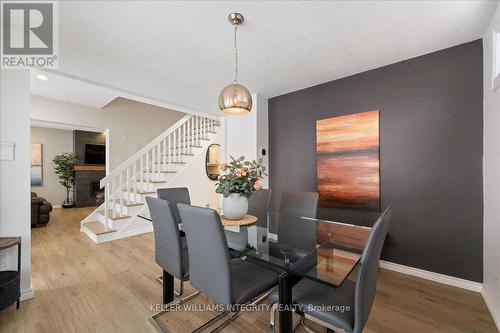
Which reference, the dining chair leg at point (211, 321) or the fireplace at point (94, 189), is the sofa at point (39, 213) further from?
the dining chair leg at point (211, 321)

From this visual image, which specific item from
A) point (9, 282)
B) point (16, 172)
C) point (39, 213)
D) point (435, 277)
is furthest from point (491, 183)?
point (39, 213)

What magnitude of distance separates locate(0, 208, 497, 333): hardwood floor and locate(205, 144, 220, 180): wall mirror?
2561 millimetres

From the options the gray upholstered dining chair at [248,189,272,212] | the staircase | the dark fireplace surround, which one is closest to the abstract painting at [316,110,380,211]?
the gray upholstered dining chair at [248,189,272,212]

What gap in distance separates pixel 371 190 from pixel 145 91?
11.2 feet

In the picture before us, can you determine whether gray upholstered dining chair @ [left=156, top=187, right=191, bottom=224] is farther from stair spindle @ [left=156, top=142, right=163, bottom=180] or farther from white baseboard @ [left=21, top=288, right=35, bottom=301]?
stair spindle @ [left=156, top=142, right=163, bottom=180]

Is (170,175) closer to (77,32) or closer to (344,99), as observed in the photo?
(77,32)

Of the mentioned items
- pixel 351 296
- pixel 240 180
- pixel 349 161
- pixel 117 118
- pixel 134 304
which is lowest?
pixel 134 304

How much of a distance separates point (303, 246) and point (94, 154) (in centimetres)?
754

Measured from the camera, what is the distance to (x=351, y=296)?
1256mm

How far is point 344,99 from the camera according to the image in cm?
294

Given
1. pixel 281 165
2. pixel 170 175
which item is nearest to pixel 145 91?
pixel 170 175

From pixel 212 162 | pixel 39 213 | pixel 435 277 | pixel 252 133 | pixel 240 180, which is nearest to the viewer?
pixel 240 180

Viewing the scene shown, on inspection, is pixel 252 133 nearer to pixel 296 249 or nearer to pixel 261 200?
pixel 261 200

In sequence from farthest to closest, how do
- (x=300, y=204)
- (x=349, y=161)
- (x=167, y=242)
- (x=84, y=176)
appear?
1. (x=84, y=176)
2. (x=349, y=161)
3. (x=300, y=204)
4. (x=167, y=242)
